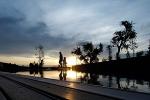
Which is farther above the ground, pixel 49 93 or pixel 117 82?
pixel 117 82

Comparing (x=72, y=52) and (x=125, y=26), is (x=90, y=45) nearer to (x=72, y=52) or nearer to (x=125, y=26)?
(x=72, y=52)

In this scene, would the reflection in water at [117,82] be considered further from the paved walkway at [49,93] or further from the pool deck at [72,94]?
the paved walkway at [49,93]

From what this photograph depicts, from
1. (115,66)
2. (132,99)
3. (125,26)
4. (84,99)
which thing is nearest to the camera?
(132,99)

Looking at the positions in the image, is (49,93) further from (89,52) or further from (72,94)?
(89,52)

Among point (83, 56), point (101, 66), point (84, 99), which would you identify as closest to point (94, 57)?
point (83, 56)

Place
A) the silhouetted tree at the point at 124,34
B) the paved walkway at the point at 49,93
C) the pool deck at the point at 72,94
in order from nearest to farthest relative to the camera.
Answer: the pool deck at the point at 72,94 < the paved walkway at the point at 49,93 < the silhouetted tree at the point at 124,34

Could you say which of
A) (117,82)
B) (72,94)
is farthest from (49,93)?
(117,82)

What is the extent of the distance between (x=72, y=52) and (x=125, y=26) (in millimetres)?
64218

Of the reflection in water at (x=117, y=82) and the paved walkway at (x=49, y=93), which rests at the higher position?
the reflection in water at (x=117, y=82)

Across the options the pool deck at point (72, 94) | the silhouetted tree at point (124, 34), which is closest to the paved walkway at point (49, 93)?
the pool deck at point (72, 94)

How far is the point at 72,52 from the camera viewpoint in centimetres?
16350

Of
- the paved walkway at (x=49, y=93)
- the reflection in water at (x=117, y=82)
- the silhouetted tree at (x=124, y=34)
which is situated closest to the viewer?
the paved walkway at (x=49, y=93)

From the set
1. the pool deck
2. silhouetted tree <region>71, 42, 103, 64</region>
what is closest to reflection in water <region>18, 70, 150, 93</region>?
the pool deck

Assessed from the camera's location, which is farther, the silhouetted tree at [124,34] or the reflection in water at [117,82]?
the silhouetted tree at [124,34]
